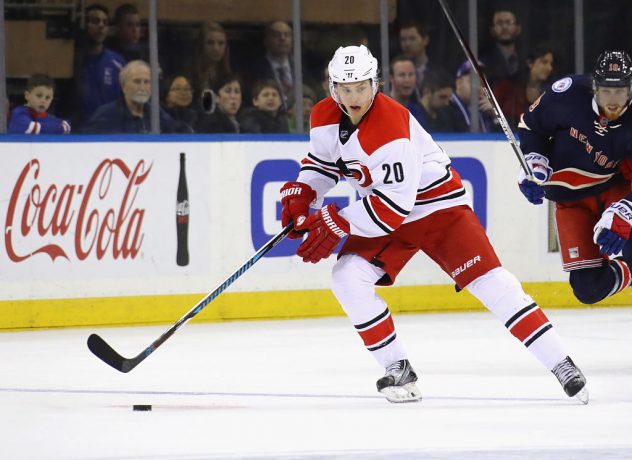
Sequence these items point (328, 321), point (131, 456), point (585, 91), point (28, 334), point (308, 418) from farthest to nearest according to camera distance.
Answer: point (328, 321) → point (28, 334) → point (585, 91) → point (308, 418) → point (131, 456)

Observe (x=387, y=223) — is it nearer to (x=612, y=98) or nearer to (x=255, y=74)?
(x=612, y=98)

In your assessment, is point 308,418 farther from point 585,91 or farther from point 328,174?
point 585,91

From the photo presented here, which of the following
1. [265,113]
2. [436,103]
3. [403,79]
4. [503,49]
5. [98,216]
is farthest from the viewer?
[503,49]

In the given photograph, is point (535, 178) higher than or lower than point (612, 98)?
lower

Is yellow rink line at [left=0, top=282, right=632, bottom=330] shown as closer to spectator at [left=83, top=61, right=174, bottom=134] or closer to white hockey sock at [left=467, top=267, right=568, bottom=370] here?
spectator at [left=83, top=61, right=174, bottom=134]

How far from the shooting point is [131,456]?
378cm

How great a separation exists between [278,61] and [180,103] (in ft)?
2.09

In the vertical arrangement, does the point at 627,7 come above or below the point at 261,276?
above

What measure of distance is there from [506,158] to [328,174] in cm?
353

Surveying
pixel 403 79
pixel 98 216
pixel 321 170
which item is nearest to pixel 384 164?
pixel 321 170

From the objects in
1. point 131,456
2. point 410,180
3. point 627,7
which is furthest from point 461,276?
point 627,7

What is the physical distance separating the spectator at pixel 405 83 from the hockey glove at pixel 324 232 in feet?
12.8

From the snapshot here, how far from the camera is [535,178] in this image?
524 cm

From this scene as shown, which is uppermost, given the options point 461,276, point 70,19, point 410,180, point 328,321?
point 70,19
